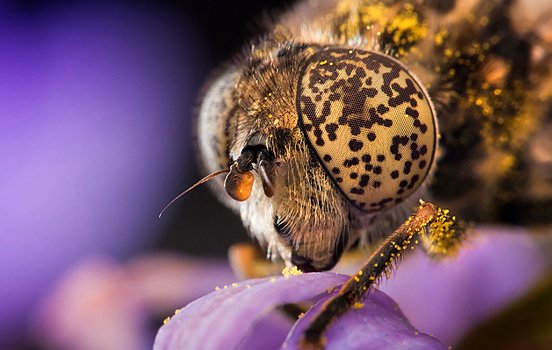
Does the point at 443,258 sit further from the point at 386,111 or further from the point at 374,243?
the point at 386,111

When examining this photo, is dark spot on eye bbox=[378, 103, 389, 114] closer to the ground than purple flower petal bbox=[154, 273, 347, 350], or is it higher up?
higher up

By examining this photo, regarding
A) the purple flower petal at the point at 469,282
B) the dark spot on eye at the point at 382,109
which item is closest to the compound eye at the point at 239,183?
the dark spot on eye at the point at 382,109

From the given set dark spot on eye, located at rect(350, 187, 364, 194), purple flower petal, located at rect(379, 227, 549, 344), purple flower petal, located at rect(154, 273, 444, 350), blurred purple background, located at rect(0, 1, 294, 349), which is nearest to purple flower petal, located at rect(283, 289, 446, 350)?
purple flower petal, located at rect(154, 273, 444, 350)

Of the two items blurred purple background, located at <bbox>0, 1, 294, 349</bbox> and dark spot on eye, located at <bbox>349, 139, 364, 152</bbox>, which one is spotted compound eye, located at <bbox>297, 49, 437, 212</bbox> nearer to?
dark spot on eye, located at <bbox>349, 139, 364, 152</bbox>

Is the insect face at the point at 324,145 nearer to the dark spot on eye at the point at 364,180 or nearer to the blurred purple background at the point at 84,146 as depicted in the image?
the dark spot on eye at the point at 364,180

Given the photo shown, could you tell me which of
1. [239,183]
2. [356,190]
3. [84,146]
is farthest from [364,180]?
[84,146]

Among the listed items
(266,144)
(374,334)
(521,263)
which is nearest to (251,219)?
(266,144)

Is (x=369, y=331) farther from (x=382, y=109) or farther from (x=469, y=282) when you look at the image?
(x=469, y=282)
